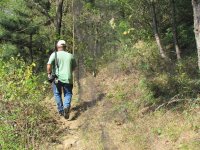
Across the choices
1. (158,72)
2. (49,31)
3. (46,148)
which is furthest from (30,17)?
(46,148)

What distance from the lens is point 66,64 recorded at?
961 cm

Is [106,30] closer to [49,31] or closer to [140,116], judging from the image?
[49,31]

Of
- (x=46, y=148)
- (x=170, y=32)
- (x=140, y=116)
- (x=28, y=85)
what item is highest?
(x=170, y=32)

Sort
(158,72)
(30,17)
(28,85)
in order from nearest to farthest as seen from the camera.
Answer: (28,85)
(158,72)
(30,17)

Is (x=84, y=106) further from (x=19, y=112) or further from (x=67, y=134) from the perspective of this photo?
(x=19, y=112)

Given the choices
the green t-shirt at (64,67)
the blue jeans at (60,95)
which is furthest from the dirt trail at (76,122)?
the green t-shirt at (64,67)

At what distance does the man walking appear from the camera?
370 inches

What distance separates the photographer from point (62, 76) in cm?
952

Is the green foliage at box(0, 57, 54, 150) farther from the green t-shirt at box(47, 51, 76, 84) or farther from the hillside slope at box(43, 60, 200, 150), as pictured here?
the green t-shirt at box(47, 51, 76, 84)

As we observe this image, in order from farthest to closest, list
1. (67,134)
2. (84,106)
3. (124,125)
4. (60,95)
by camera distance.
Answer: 1. (84,106)
2. (60,95)
3. (67,134)
4. (124,125)

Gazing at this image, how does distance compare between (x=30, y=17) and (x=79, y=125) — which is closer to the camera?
(x=79, y=125)

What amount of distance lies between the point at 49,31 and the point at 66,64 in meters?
8.66

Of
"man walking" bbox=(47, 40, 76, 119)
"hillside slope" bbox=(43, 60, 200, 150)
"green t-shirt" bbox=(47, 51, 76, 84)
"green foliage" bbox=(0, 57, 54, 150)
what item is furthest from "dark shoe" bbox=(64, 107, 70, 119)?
"green t-shirt" bbox=(47, 51, 76, 84)

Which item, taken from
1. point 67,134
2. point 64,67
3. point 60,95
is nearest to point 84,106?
point 60,95
